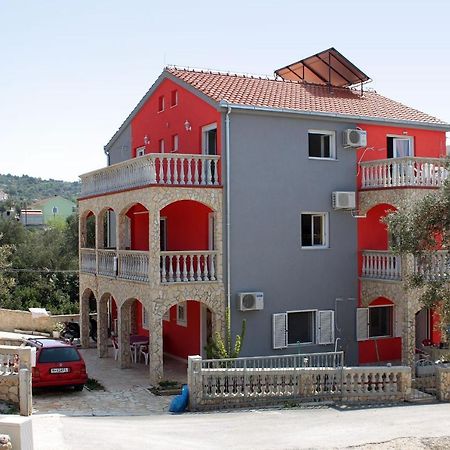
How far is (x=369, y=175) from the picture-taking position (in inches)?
861

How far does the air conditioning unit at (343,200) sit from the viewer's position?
69.9 ft

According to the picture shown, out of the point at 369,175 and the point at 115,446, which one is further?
the point at 369,175

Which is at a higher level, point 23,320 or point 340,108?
point 340,108

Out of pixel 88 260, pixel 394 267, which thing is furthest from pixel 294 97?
pixel 88 260

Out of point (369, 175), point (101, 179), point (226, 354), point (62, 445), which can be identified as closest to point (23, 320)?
point (101, 179)

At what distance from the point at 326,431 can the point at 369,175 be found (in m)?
10.5

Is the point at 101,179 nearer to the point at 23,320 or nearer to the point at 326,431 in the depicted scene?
the point at 23,320

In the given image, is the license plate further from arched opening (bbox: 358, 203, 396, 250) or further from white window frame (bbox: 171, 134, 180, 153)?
arched opening (bbox: 358, 203, 396, 250)

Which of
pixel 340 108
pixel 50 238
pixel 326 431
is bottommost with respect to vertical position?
pixel 326 431

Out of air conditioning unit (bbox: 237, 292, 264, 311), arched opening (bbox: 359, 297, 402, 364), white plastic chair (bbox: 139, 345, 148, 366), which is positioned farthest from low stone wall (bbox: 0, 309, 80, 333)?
arched opening (bbox: 359, 297, 402, 364)

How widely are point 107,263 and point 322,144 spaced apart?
8.38 m

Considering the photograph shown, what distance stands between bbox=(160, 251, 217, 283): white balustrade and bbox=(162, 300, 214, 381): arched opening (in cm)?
121

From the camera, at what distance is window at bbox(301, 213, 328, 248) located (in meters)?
21.5

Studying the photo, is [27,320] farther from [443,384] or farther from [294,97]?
[443,384]
